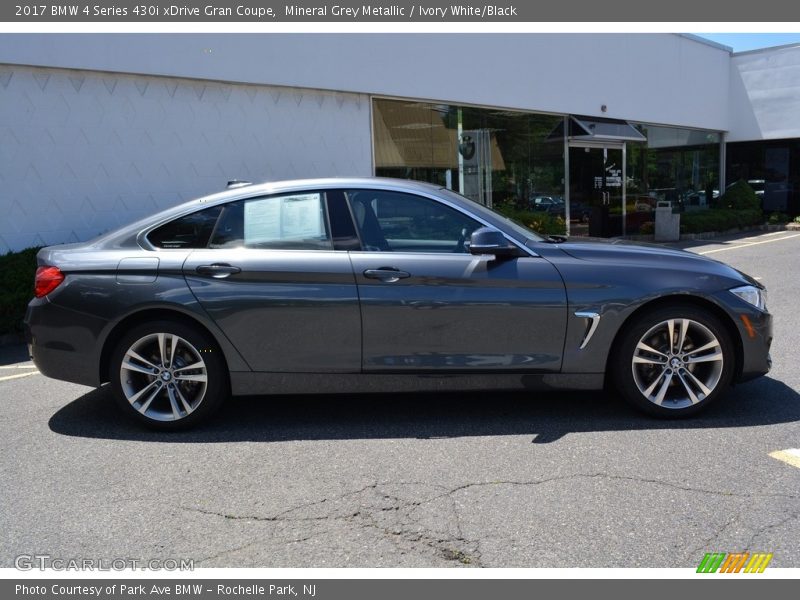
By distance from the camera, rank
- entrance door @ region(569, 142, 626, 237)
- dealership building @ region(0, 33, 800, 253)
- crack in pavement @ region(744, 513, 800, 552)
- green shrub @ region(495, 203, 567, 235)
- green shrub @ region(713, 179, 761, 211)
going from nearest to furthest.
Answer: crack in pavement @ region(744, 513, 800, 552) → dealership building @ region(0, 33, 800, 253) → green shrub @ region(495, 203, 567, 235) → entrance door @ region(569, 142, 626, 237) → green shrub @ region(713, 179, 761, 211)

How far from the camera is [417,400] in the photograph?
17.1 ft

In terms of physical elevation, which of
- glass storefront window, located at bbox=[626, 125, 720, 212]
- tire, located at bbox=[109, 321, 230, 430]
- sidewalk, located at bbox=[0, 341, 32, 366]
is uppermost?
glass storefront window, located at bbox=[626, 125, 720, 212]

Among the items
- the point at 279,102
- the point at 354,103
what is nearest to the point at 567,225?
the point at 354,103

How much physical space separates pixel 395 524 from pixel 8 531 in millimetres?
1836

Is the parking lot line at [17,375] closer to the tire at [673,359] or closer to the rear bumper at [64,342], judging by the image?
the rear bumper at [64,342]

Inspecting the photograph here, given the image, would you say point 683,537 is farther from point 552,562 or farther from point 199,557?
point 199,557

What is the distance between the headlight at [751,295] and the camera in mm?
4555

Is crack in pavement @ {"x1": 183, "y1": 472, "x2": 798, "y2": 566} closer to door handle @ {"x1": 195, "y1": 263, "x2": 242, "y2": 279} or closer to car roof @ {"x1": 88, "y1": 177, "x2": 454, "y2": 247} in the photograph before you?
door handle @ {"x1": 195, "y1": 263, "x2": 242, "y2": 279}

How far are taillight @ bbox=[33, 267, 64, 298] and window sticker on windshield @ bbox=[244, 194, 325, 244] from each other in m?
1.24

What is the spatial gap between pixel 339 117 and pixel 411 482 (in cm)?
872

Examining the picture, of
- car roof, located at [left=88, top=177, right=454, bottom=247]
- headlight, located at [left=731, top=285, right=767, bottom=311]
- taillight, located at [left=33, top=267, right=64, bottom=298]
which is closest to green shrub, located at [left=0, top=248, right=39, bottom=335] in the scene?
taillight, located at [left=33, top=267, right=64, bottom=298]

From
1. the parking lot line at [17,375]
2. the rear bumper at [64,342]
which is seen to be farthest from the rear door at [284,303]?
the parking lot line at [17,375]

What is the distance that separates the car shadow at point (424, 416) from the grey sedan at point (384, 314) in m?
0.19

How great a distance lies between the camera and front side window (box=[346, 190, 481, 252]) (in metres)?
4.63
